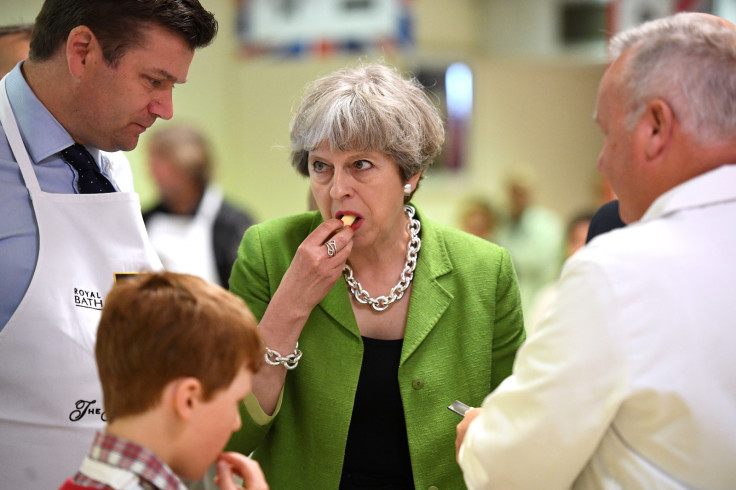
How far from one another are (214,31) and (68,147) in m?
0.47

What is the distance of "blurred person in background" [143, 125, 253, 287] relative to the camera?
16.6 feet

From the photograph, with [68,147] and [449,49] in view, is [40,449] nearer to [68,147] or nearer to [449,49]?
[68,147]

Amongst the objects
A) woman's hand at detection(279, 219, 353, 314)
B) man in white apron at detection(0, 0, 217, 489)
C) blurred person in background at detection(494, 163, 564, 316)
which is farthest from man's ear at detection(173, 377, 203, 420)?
blurred person in background at detection(494, 163, 564, 316)

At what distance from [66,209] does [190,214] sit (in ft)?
11.0

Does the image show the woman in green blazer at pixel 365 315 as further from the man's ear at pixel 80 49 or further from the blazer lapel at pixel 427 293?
the man's ear at pixel 80 49

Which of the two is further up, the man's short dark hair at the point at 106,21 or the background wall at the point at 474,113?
the man's short dark hair at the point at 106,21

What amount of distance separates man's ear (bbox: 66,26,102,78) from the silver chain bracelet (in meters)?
0.78

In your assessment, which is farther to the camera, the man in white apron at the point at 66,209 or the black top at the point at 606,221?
the black top at the point at 606,221

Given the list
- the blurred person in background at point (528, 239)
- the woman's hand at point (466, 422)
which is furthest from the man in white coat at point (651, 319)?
the blurred person in background at point (528, 239)

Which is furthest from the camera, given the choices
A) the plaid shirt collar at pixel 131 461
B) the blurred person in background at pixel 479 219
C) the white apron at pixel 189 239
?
the blurred person in background at pixel 479 219

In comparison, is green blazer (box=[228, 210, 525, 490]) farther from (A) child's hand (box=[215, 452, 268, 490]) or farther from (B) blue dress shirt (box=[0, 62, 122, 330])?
(B) blue dress shirt (box=[0, 62, 122, 330])

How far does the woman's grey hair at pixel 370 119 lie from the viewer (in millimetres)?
2123

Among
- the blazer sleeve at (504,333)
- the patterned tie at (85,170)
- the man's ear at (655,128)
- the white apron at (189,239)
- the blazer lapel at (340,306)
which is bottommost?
the white apron at (189,239)

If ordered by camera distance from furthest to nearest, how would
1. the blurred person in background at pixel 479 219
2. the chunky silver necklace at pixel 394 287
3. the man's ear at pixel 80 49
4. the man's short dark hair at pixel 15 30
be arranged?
the blurred person in background at pixel 479 219
the man's short dark hair at pixel 15 30
the chunky silver necklace at pixel 394 287
the man's ear at pixel 80 49
